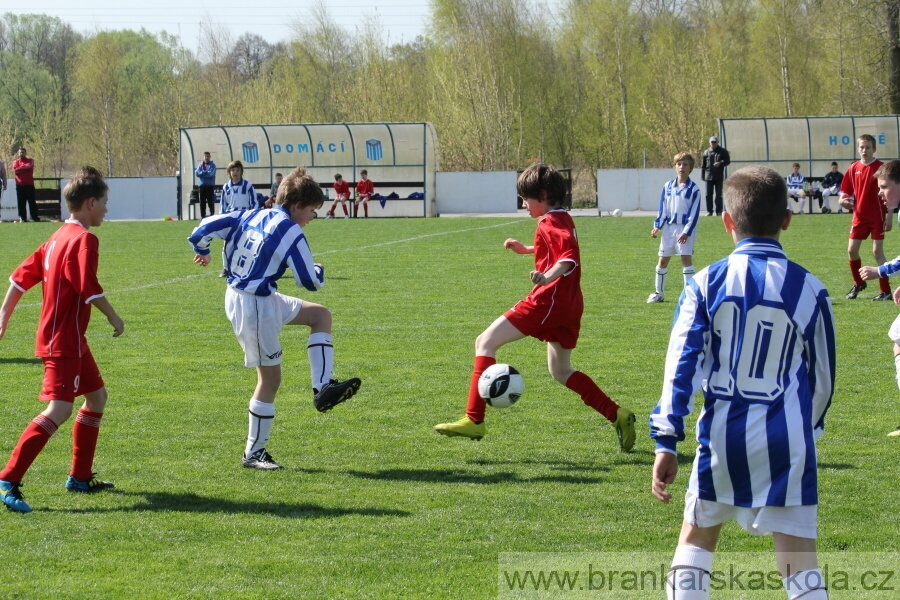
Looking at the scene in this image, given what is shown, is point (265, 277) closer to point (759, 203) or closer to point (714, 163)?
point (759, 203)

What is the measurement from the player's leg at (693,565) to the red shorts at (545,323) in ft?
9.27

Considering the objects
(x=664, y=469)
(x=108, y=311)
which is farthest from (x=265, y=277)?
(x=664, y=469)

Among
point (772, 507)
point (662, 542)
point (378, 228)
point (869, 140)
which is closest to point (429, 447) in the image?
point (662, 542)

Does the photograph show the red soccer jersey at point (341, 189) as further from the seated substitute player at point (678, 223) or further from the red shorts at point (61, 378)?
the red shorts at point (61, 378)

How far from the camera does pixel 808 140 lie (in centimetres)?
3228

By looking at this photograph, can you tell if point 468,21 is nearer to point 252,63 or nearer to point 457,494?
point 252,63

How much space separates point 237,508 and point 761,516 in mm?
2644

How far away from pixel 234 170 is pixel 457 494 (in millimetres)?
11033

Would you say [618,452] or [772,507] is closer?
[772,507]

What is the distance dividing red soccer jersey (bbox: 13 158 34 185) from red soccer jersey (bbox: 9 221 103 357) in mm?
24625

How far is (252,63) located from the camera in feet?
231

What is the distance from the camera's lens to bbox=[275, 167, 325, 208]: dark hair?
17.9 ft

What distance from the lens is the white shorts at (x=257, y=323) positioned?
541 centimetres

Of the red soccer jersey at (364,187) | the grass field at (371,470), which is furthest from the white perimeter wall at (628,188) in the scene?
the grass field at (371,470)
